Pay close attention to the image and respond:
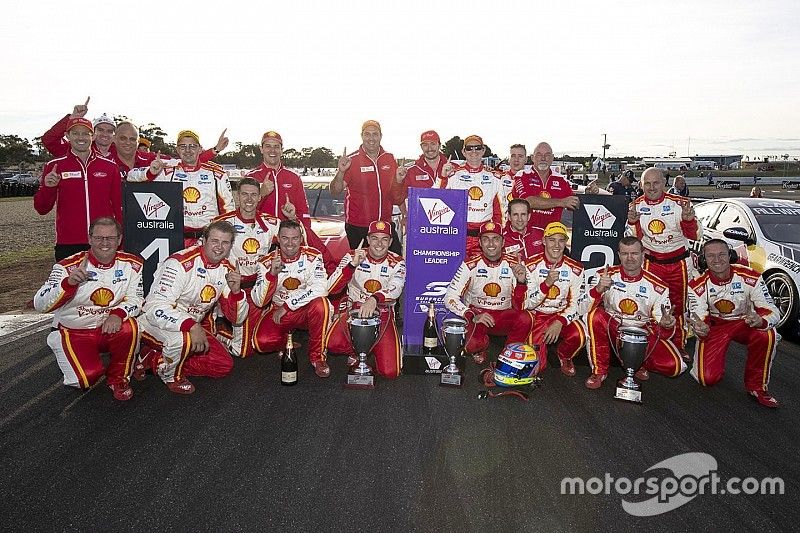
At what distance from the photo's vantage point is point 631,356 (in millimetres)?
4707

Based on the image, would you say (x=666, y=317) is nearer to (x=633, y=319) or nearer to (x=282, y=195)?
(x=633, y=319)

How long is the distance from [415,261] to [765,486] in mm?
3368

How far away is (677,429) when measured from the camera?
4.21 meters

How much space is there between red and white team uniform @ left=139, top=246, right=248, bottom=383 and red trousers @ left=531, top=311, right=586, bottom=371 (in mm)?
2728

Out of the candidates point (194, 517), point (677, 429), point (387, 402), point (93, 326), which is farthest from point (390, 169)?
point (194, 517)

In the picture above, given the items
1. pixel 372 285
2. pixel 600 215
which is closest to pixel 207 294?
pixel 372 285

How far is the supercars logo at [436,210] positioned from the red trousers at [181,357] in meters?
2.32

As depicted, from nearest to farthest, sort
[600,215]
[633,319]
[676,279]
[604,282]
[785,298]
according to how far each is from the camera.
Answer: [604,282] → [633,319] → [676,279] → [600,215] → [785,298]

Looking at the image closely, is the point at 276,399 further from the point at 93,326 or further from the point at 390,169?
the point at 390,169

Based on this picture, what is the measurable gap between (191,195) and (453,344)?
10.4 feet

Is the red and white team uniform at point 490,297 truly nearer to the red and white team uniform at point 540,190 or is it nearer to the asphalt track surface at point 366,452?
the asphalt track surface at point 366,452

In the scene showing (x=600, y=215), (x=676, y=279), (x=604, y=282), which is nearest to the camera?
(x=604, y=282)

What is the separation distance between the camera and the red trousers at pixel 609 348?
16.7 feet

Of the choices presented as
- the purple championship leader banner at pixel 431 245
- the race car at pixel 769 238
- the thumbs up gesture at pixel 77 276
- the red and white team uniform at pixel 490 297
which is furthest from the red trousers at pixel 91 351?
the race car at pixel 769 238
